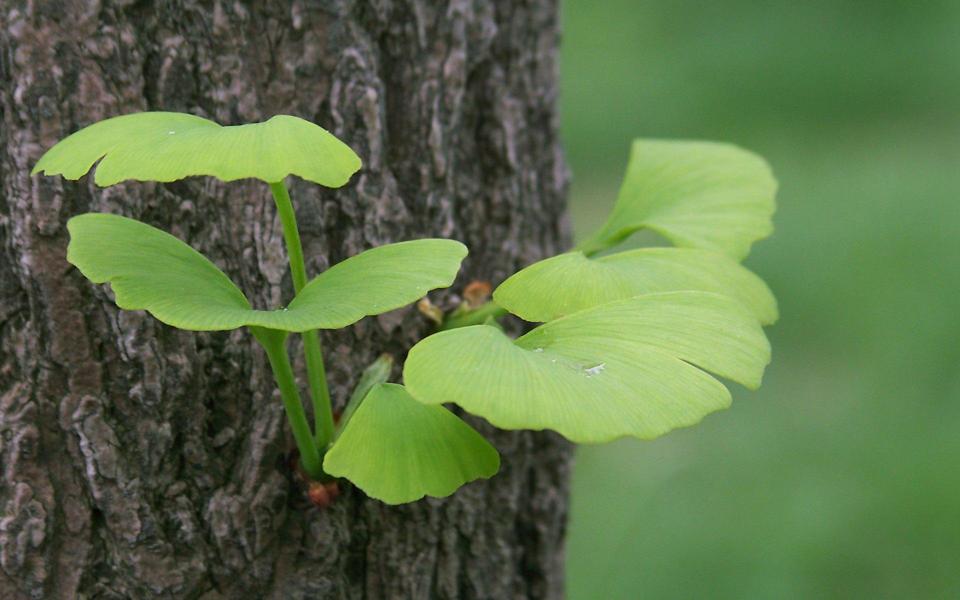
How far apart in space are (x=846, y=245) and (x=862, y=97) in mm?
1411

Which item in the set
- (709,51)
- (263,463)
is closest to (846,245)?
(709,51)

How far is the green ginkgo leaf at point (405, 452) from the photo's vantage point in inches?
29.6

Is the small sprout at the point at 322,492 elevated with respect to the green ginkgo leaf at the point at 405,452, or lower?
lower

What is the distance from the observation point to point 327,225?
1.02 m

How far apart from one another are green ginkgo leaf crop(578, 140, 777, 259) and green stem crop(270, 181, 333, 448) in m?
0.31

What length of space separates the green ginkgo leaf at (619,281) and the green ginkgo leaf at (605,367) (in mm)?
36

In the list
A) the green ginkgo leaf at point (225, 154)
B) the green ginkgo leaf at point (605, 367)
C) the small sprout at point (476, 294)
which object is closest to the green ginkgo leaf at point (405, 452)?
the green ginkgo leaf at point (605, 367)

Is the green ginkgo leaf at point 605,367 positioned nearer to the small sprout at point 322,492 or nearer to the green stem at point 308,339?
the green stem at point 308,339

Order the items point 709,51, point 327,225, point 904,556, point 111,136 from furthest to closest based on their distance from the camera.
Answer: point 709,51, point 904,556, point 327,225, point 111,136

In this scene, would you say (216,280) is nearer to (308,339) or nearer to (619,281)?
(308,339)

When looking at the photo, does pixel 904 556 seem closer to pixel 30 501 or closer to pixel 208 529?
pixel 208 529

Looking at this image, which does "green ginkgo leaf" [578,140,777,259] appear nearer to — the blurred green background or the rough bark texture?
the rough bark texture

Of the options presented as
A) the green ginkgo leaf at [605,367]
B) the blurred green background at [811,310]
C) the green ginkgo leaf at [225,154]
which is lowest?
the blurred green background at [811,310]

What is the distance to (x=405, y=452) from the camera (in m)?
0.76
